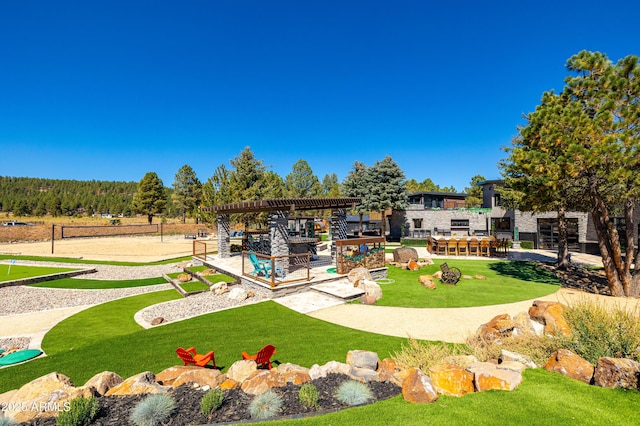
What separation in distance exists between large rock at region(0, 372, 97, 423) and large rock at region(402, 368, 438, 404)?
14.1ft

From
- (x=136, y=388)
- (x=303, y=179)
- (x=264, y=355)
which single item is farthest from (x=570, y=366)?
(x=303, y=179)

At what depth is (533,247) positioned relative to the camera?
82.9ft

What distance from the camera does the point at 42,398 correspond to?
13.4ft

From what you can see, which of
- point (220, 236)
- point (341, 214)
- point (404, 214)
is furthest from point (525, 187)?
point (404, 214)

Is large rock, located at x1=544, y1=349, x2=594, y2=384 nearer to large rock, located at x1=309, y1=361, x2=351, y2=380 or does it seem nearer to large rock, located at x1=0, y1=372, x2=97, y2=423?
A: large rock, located at x1=309, y1=361, x2=351, y2=380

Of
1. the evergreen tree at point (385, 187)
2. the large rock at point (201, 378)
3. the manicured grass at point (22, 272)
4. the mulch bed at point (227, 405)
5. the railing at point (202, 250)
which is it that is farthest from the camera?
the evergreen tree at point (385, 187)

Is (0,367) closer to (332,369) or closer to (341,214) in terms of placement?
(332,369)

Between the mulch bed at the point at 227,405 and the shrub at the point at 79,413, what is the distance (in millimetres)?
113

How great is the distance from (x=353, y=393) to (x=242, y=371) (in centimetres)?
198

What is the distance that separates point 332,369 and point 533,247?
26781mm

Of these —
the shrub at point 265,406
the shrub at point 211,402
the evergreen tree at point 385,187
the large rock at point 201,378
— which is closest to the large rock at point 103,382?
the large rock at point 201,378

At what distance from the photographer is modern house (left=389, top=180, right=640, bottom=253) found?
23.4 metres

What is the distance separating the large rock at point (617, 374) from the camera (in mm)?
3793

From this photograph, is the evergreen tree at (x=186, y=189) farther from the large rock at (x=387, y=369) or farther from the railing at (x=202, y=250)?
the large rock at (x=387, y=369)
